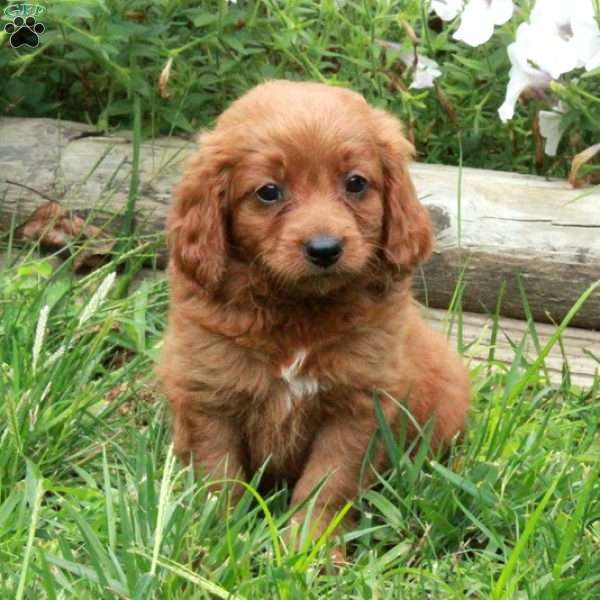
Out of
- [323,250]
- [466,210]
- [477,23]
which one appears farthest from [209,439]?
[477,23]

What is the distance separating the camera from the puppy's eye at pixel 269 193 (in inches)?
141

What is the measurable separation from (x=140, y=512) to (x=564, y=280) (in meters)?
1.98

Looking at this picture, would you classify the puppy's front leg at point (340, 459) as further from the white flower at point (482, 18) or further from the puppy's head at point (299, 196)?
the white flower at point (482, 18)

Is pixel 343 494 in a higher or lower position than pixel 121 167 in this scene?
lower

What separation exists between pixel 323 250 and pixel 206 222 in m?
0.35

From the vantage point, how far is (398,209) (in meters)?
3.74

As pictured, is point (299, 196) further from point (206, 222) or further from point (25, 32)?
point (25, 32)

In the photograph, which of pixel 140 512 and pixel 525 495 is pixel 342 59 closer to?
pixel 525 495

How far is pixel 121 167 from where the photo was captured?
5215 millimetres

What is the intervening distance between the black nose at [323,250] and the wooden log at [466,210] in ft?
4.09

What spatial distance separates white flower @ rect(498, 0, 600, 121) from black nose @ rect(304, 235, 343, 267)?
1632 mm

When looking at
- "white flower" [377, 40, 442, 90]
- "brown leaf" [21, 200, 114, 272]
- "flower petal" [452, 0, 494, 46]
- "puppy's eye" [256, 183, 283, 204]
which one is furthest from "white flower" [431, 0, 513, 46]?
"puppy's eye" [256, 183, 283, 204]

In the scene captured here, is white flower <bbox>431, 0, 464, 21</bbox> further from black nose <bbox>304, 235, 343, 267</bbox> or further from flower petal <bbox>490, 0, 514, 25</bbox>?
black nose <bbox>304, 235, 343, 267</bbox>

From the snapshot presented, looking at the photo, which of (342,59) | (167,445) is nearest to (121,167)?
(342,59)
